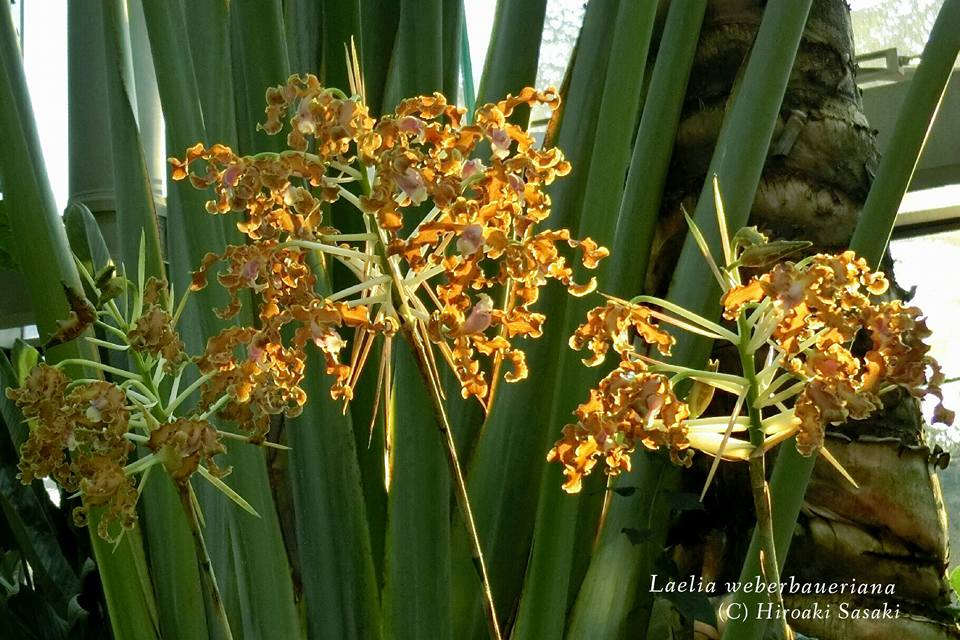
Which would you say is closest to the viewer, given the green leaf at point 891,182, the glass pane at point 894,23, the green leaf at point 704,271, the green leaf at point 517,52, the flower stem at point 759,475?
the flower stem at point 759,475

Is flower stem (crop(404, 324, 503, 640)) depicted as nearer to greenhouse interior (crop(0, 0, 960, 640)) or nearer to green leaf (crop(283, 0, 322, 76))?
greenhouse interior (crop(0, 0, 960, 640))

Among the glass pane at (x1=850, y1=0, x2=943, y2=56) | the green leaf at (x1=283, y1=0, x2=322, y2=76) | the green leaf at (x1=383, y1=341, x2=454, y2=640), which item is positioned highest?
the glass pane at (x1=850, y1=0, x2=943, y2=56)

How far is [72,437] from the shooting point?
38 cm

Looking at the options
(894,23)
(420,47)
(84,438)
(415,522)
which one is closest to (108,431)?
(84,438)

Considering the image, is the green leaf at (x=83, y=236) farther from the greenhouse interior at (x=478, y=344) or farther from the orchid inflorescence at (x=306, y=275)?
the orchid inflorescence at (x=306, y=275)

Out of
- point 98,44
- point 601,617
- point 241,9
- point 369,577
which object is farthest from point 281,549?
point 98,44

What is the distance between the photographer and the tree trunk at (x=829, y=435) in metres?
0.67

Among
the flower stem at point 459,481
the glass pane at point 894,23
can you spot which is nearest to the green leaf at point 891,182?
the flower stem at point 459,481

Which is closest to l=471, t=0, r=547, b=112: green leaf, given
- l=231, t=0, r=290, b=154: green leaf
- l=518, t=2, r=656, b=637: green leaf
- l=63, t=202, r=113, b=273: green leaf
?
l=518, t=2, r=656, b=637: green leaf

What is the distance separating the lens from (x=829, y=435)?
27.2 inches

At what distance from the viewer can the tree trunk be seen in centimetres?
67

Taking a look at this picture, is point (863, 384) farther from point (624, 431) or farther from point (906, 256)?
point (906, 256)

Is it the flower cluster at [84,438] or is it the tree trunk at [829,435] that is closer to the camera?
the flower cluster at [84,438]

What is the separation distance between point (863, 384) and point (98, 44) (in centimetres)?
135
